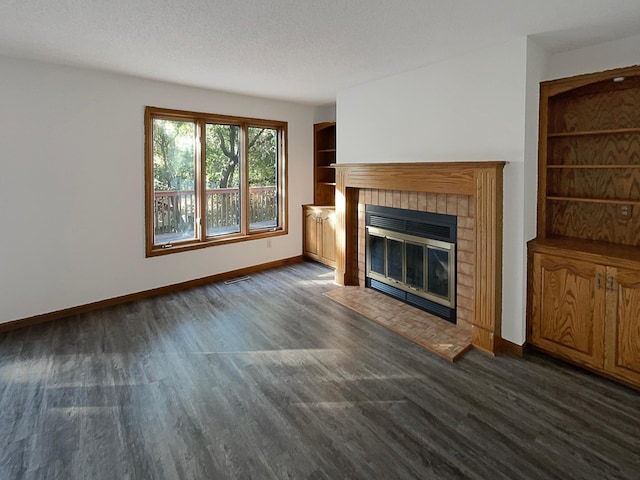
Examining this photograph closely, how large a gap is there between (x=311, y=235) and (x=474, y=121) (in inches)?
129

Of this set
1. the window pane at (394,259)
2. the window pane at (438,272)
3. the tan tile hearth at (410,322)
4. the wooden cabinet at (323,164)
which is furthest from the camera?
the wooden cabinet at (323,164)

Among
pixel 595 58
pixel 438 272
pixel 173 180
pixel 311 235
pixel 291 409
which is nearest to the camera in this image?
pixel 291 409

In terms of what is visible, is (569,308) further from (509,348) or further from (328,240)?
(328,240)

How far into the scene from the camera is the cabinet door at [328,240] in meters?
5.56

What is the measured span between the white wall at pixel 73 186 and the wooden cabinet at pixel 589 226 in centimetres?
398

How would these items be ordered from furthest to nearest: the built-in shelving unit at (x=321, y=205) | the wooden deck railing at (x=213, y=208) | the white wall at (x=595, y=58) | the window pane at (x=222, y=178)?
the built-in shelving unit at (x=321, y=205) → the window pane at (x=222, y=178) → the wooden deck railing at (x=213, y=208) → the white wall at (x=595, y=58)

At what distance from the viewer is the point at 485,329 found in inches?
122

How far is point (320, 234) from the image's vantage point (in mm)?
5805

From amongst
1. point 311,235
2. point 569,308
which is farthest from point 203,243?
point 569,308

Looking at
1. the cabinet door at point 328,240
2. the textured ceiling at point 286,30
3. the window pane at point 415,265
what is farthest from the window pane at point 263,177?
the window pane at point 415,265

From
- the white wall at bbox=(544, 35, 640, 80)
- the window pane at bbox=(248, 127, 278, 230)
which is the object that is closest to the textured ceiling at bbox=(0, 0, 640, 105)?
the white wall at bbox=(544, 35, 640, 80)

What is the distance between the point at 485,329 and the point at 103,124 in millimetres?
4319

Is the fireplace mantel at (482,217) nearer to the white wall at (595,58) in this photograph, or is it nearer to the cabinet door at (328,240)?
the white wall at (595,58)

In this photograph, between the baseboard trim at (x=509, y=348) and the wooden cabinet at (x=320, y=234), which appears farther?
the wooden cabinet at (x=320, y=234)
